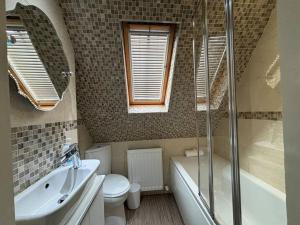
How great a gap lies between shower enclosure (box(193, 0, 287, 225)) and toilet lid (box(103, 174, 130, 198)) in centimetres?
87

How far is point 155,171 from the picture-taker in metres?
2.91

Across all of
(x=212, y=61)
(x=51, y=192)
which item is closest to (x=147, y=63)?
(x=212, y=61)

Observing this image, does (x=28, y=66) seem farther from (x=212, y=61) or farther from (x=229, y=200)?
(x=229, y=200)

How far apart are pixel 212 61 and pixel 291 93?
134cm

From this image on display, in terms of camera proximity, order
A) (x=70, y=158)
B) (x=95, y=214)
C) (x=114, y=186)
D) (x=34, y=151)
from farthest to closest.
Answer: (x=114, y=186), (x=70, y=158), (x=95, y=214), (x=34, y=151)

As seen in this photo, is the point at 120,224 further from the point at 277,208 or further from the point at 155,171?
the point at 277,208

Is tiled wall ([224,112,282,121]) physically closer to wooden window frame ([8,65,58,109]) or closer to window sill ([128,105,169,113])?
window sill ([128,105,169,113])

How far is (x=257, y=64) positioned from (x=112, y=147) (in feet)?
7.55

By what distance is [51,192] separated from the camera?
4.29 ft

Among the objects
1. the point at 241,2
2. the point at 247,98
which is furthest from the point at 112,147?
the point at 241,2

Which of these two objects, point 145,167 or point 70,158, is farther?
point 145,167

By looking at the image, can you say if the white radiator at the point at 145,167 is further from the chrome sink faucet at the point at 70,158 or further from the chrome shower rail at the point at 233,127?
the chrome shower rail at the point at 233,127

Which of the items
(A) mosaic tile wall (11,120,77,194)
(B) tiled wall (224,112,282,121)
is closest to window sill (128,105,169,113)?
(B) tiled wall (224,112,282,121)

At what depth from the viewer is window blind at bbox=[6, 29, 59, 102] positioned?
42.1 inches
